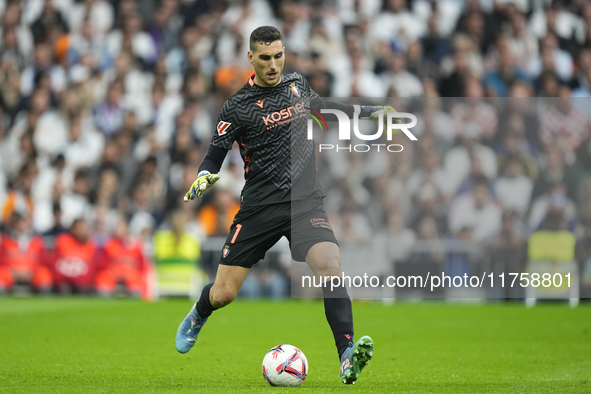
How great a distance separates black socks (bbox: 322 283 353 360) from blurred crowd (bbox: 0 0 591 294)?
7.65 meters

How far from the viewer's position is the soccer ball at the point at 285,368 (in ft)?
18.4

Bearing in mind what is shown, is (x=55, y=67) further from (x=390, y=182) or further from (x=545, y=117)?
(x=545, y=117)

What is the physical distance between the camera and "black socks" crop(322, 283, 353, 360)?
17.8 feet

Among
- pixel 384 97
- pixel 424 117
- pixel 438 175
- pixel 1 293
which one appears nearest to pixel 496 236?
pixel 438 175

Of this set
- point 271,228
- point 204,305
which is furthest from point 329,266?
point 204,305

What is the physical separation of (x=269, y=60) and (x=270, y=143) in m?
0.60

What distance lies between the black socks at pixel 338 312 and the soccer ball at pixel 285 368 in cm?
36

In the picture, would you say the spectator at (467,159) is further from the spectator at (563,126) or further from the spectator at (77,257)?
the spectator at (77,257)

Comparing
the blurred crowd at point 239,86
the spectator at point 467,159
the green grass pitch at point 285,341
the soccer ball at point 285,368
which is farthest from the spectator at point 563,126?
the soccer ball at point 285,368

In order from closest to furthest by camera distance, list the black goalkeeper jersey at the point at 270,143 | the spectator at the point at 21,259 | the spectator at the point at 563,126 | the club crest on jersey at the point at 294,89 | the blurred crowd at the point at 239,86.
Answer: the black goalkeeper jersey at the point at 270,143
the club crest on jersey at the point at 294,89
the blurred crowd at the point at 239,86
the spectator at the point at 563,126
the spectator at the point at 21,259

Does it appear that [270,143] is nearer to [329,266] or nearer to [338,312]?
[329,266]

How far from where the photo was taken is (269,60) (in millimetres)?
5812

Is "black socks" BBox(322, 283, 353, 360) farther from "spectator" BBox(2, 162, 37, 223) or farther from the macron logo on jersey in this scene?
"spectator" BBox(2, 162, 37, 223)

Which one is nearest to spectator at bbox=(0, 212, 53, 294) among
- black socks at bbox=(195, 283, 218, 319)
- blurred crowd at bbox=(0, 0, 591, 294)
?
blurred crowd at bbox=(0, 0, 591, 294)
